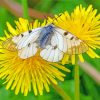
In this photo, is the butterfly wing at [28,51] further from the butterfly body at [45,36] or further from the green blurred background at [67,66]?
the green blurred background at [67,66]

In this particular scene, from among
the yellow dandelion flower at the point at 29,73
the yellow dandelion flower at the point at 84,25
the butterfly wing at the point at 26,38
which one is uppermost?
the yellow dandelion flower at the point at 84,25

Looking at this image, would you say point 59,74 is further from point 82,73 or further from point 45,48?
point 82,73

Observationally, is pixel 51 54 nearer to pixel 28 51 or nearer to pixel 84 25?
pixel 28 51

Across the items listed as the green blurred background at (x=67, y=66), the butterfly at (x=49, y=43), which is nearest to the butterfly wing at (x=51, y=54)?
the butterfly at (x=49, y=43)

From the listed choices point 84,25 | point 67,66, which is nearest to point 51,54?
point 84,25

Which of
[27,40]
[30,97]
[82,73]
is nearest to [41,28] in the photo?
[27,40]

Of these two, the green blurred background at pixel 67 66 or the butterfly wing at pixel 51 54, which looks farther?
the green blurred background at pixel 67 66

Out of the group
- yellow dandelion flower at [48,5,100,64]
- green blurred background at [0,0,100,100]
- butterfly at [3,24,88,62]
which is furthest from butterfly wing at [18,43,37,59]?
green blurred background at [0,0,100,100]
